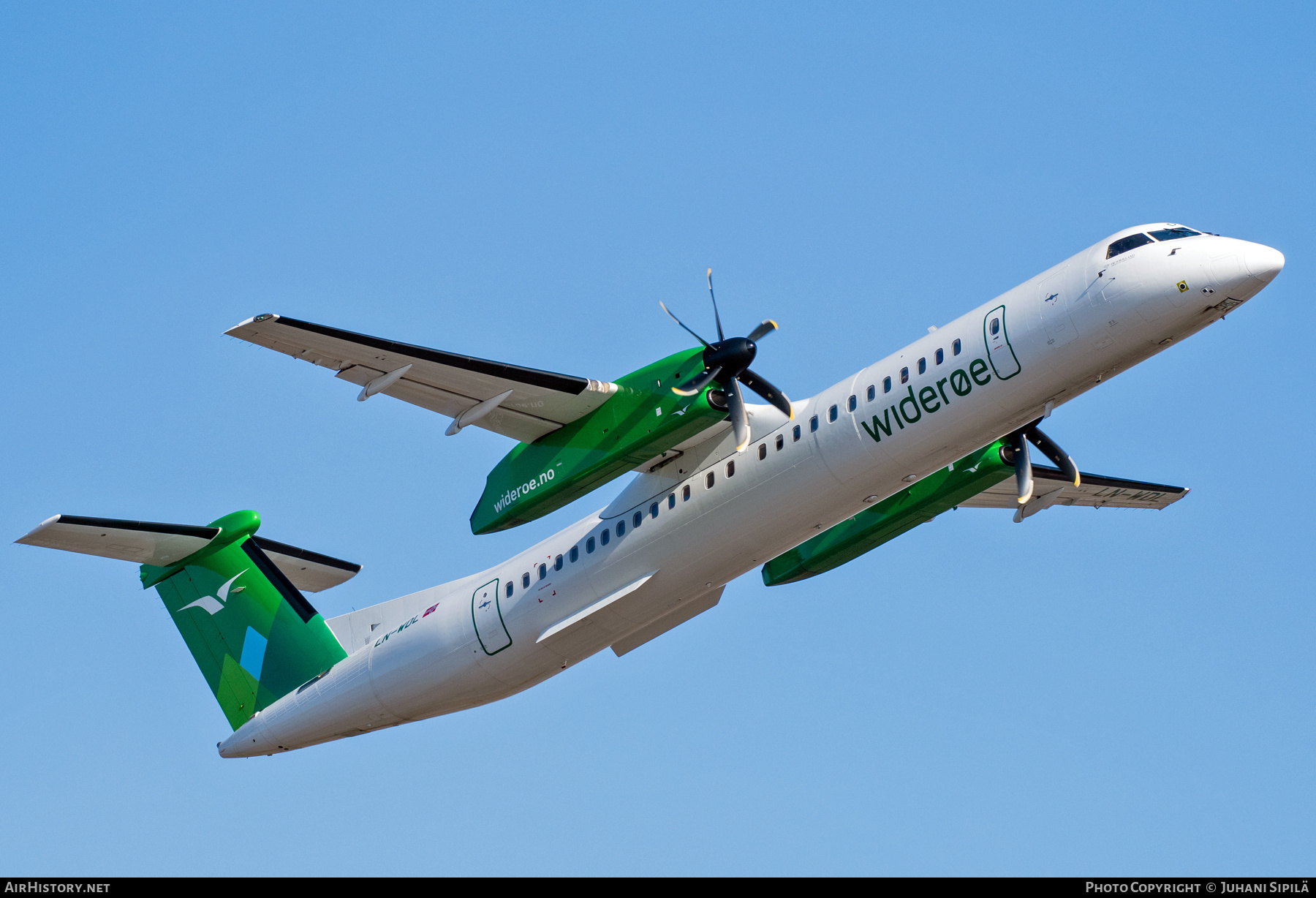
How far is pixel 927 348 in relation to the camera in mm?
18328

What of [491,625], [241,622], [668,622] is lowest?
[491,625]

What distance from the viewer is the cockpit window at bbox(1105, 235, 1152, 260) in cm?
1709

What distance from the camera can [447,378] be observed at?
1877 cm

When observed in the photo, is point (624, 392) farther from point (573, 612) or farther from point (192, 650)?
point (192, 650)

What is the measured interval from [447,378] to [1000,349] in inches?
296

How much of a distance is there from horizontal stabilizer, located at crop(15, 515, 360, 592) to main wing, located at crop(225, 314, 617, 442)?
485cm

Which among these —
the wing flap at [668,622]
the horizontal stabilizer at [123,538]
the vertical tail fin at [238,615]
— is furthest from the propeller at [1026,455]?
the horizontal stabilizer at [123,538]

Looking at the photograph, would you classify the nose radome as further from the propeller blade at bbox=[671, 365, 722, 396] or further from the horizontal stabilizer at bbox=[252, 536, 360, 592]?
the horizontal stabilizer at bbox=[252, 536, 360, 592]

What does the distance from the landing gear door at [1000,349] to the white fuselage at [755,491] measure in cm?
2

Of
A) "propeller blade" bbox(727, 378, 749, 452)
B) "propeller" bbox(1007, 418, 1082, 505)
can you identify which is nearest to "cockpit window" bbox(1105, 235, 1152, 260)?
"propeller" bbox(1007, 418, 1082, 505)

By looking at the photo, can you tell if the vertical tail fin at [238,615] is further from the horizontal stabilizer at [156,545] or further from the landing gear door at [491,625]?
the landing gear door at [491,625]

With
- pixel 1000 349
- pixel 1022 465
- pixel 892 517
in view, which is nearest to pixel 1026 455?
pixel 1022 465

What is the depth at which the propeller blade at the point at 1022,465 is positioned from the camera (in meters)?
20.8

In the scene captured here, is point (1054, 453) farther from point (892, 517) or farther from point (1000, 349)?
point (1000, 349)
